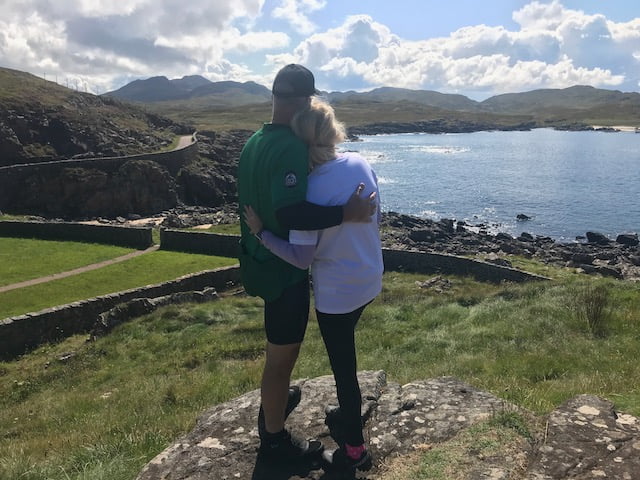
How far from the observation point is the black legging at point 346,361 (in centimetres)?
433

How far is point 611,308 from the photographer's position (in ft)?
40.2

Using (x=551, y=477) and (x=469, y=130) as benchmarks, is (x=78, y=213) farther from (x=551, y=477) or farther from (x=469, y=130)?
(x=469, y=130)

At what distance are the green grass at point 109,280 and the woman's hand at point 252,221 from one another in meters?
16.3

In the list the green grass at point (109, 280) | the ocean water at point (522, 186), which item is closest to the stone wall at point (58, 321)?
the green grass at point (109, 280)

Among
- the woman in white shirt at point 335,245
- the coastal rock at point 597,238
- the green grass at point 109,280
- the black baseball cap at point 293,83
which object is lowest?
the coastal rock at point 597,238

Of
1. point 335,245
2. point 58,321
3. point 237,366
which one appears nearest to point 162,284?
point 58,321

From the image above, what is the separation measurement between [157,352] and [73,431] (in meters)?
6.47

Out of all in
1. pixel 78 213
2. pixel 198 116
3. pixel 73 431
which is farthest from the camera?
pixel 198 116

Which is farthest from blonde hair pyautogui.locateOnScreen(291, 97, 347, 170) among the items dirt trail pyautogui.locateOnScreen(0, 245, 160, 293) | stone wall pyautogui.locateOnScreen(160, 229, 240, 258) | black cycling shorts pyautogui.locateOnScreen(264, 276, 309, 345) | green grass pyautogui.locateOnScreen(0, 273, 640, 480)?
stone wall pyautogui.locateOnScreen(160, 229, 240, 258)

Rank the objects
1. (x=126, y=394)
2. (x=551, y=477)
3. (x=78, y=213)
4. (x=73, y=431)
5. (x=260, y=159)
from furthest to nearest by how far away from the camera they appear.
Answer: (x=78, y=213) → (x=126, y=394) → (x=73, y=431) → (x=260, y=159) → (x=551, y=477)

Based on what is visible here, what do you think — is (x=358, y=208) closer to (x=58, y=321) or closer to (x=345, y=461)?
(x=345, y=461)

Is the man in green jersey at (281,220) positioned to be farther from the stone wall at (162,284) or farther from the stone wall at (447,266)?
the stone wall at (447,266)

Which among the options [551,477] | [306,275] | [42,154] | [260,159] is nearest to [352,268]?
[306,275]

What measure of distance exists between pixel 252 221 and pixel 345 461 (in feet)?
6.38
